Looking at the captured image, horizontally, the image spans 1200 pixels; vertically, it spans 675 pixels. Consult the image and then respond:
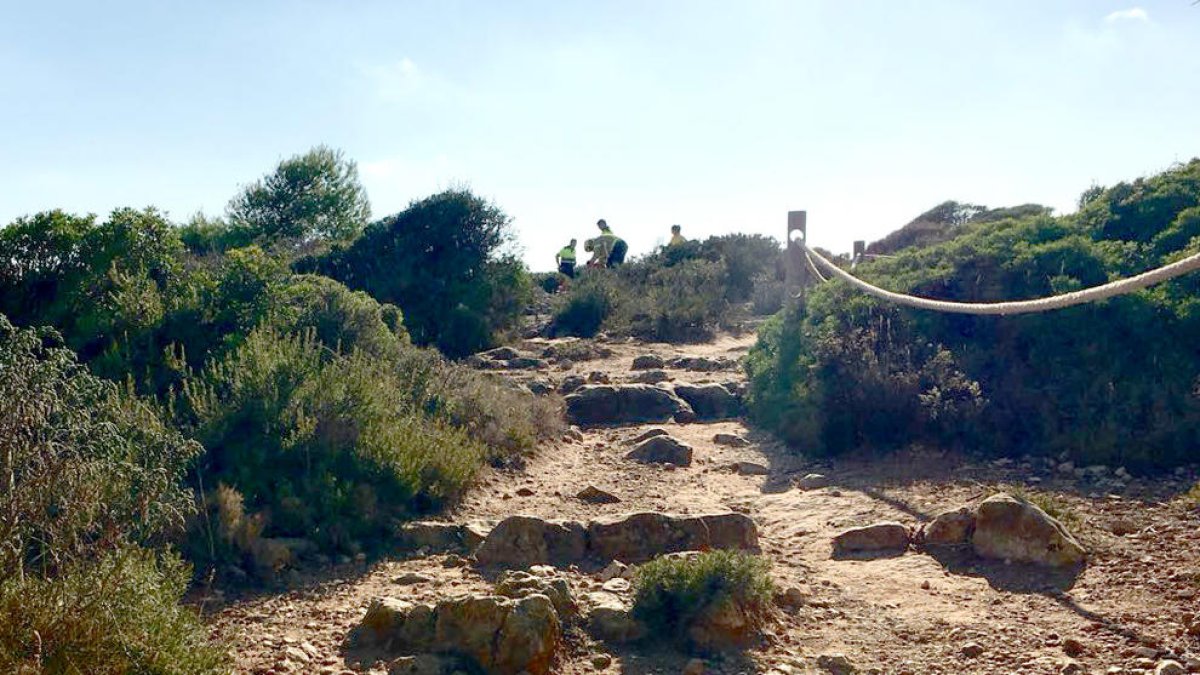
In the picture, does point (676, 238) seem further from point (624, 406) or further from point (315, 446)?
point (315, 446)

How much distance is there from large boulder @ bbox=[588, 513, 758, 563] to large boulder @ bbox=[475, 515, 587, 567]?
107 mm

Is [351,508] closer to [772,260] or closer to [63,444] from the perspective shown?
[63,444]

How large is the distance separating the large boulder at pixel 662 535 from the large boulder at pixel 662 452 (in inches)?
112

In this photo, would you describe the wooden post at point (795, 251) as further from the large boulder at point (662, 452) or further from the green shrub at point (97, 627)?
the green shrub at point (97, 627)

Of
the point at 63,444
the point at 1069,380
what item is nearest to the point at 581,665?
the point at 63,444

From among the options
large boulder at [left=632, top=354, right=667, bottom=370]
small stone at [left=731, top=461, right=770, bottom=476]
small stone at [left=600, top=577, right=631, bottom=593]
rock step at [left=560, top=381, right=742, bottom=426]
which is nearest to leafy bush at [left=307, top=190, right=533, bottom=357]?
large boulder at [left=632, top=354, right=667, bottom=370]

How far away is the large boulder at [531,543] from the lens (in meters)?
6.20

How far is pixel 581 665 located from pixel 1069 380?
493 cm

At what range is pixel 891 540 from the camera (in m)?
6.37

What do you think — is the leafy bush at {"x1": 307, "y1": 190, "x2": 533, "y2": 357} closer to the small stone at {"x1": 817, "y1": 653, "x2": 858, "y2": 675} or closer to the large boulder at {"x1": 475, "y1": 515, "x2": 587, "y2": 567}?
the large boulder at {"x1": 475, "y1": 515, "x2": 587, "y2": 567}

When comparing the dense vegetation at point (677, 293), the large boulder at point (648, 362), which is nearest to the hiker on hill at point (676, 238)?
the dense vegetation at point (677, 293)

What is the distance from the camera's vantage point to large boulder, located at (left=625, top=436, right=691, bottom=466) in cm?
923

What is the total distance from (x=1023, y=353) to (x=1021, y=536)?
3.12m

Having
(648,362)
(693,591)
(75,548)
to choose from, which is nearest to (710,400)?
(648,362)
